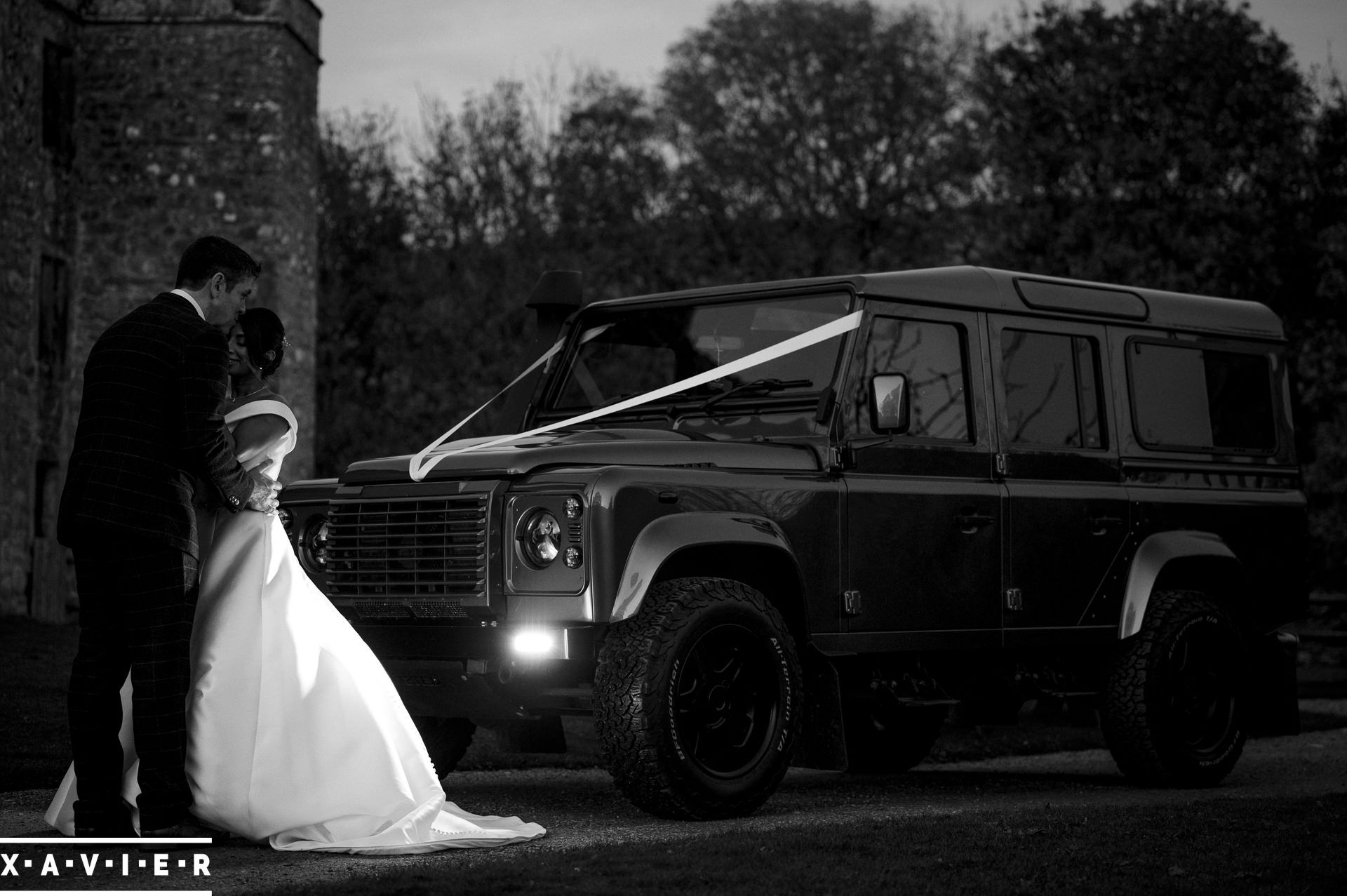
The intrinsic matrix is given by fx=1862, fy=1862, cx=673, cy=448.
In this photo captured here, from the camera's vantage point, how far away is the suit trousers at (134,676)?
6344 millimetres

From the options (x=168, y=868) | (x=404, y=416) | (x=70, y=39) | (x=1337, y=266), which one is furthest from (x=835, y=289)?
(x=404, y=416)

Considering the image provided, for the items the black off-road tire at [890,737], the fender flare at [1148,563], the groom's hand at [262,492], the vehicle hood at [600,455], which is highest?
the vehicle hood at [600,455]

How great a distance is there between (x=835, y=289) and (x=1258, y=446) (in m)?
3.18

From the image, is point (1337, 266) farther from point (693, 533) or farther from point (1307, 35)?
point (693, 533)

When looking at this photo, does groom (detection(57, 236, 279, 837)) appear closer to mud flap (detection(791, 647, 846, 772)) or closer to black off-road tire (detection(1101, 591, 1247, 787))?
mud flap (detection(791, 647, 846, 772))

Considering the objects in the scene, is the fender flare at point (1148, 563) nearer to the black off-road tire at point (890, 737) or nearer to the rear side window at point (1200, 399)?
the rear side window at point (1200, 399)

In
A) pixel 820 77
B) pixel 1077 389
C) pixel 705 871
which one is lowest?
pixel 705 871

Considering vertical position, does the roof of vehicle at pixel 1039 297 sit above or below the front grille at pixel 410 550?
above

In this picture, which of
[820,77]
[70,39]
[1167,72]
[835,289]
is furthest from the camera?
[820,77]

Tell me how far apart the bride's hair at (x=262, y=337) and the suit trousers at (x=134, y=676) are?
92 centimetres

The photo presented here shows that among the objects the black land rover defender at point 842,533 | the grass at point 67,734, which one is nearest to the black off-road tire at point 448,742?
the black land rover defender at point 842,533

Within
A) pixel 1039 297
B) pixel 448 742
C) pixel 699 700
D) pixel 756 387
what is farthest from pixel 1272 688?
pixel 448 742

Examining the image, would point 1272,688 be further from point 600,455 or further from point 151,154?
point 151,154

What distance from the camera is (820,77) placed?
41.9m
